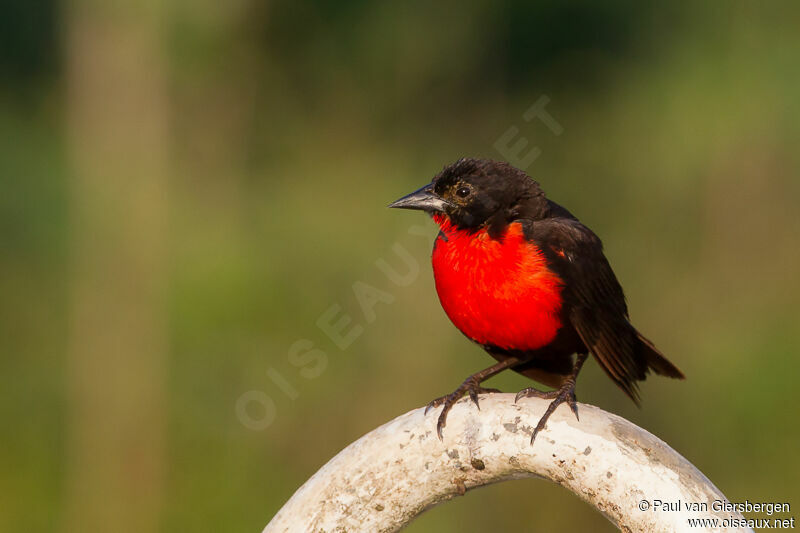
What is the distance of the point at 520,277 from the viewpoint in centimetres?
277

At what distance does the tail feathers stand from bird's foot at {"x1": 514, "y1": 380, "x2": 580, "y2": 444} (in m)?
0.43

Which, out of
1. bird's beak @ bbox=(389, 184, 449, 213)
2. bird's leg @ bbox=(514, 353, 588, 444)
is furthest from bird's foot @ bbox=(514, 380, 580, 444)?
bird's beak @ bbox=(389, 184, 449, 213)

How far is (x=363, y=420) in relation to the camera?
7238 millimetres

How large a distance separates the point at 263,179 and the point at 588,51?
3436 mm

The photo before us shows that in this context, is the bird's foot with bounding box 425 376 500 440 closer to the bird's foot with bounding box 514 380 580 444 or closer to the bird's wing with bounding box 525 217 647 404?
Answer: the bird's foot with bounding box 514 380 580 444

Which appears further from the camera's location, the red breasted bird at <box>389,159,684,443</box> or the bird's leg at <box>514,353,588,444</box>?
the red breasted bird at <box>389,159,684,443</box>

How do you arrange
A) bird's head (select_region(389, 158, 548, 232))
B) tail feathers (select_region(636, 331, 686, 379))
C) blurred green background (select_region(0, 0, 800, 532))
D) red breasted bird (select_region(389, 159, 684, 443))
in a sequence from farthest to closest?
blurred green background (select_region(0, 0, 800, 532)) → tail feathers (select_region(636, 331, 686, 379)) → bird's head (select_region(389, 158, 548, 232)) → red breasted bird (select_region(389, 159, 684, 443))

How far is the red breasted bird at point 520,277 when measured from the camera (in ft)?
9.16

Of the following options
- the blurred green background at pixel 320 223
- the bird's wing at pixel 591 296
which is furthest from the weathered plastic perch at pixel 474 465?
the blurred green background at pixel 320 223

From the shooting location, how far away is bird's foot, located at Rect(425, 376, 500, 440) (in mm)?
2115

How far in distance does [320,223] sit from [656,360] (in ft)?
19.3

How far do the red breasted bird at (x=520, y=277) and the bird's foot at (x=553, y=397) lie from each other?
168 mm

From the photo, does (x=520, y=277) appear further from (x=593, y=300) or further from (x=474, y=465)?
(x=474, y=465)

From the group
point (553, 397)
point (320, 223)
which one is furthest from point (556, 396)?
point (320, 223)
